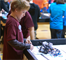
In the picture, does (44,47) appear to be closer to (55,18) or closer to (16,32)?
(16,32)

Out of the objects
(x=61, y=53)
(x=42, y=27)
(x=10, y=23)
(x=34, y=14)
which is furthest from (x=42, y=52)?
(x=42, y=27)

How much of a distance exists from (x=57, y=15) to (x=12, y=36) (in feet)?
6.72

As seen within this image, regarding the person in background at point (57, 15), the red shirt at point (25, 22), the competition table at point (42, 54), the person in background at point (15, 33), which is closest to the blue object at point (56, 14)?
the person in background at point (57, 15)

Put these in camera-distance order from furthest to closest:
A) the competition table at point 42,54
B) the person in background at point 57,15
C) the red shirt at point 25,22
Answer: the person in background at point 57,15
the red shirt at point 25,22
the competition table at point 42,54

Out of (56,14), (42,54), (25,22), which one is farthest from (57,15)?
(42,54)

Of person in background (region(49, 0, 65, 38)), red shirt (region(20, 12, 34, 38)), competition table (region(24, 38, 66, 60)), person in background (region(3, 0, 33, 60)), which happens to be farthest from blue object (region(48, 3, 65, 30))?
person in background (region(3, 0, 33, 60))

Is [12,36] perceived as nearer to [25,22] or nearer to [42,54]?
[42,54]

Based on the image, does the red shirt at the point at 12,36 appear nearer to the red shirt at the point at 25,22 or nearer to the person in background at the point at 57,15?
the red shirt at the point at 25,22

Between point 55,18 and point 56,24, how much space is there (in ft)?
0.50

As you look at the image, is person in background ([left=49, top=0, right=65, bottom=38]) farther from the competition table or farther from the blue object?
the competition table

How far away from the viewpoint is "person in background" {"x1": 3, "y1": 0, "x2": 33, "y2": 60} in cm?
130

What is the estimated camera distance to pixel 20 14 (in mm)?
1372

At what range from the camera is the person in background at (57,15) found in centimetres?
300

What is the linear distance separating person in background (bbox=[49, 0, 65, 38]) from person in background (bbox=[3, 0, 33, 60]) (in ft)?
5.80
